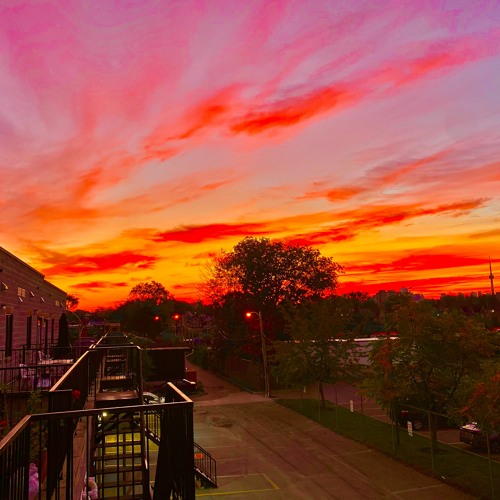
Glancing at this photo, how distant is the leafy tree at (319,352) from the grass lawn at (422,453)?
2.64m

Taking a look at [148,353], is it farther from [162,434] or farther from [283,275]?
[162,434]

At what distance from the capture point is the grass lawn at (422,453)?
17188 mm

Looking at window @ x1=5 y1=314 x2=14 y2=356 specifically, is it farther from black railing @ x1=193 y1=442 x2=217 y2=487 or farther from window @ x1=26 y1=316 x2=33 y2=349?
black railing @ x1=193 y1=442 x2=217 y2=487

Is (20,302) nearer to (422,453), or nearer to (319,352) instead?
(422,453)

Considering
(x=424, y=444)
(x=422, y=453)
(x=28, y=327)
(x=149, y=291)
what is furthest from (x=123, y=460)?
(x=149, y=291)

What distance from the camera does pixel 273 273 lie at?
172 feet

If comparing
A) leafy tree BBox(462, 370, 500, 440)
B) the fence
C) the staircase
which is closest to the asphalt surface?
the fence

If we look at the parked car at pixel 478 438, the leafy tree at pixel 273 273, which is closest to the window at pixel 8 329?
the parked car at pixel 478 438

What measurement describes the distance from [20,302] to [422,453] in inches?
775

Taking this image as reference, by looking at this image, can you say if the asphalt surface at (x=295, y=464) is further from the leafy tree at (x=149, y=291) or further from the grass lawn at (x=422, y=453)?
the leafy tree at (x=149, y=291)

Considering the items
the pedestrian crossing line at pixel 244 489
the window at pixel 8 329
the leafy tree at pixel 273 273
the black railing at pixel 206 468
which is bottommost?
the pedestrian crossing line at pixel 244 489

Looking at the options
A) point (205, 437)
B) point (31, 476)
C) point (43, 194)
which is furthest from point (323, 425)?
point (31, 476)

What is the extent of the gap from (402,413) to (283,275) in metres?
28.2

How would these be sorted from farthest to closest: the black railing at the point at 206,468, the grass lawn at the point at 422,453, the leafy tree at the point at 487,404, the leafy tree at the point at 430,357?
the leafy tree at the point at 430,357 → the black railing at the point at 206,468 → the grass lawn at the point at 422,453 → the leafy tree at the point at 487,404
